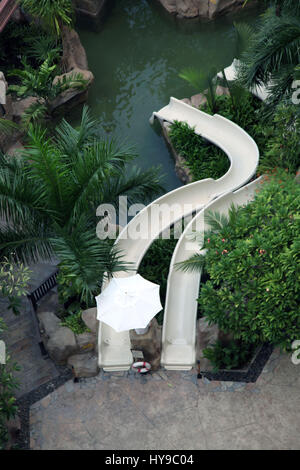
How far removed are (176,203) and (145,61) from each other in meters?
9.14

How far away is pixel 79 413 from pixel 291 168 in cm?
889

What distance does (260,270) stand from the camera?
1271 centimetres

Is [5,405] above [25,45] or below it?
below

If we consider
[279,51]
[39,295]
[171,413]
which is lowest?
[171,413]

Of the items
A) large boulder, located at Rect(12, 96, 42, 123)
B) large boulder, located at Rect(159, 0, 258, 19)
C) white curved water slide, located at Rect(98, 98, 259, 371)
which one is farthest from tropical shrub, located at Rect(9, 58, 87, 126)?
large boulder, located at Rect(159, 0, 258, 19)

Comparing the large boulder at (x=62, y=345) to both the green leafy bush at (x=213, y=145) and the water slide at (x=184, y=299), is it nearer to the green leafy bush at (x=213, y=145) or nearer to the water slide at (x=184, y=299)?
the water slide at (x=184, y=299)

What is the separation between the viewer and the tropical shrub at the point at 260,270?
40.7 feet

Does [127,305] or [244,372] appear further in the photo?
[244,372]

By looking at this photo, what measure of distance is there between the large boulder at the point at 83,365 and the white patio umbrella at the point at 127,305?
1.94 meters

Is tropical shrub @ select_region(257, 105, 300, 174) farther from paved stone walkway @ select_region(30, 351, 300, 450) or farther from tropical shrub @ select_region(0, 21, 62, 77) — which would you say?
tropical shrub @ select_region(0, 21, 62, 77)

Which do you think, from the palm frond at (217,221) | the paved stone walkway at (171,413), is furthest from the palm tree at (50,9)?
the paved stone walkway at (171,413)

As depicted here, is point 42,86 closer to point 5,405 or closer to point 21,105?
point 21,105

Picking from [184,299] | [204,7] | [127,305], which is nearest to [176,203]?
[184,299]

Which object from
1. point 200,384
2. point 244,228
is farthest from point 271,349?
point 244,228
